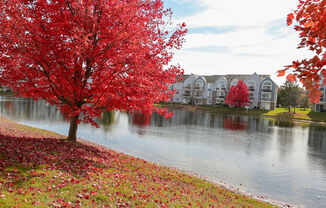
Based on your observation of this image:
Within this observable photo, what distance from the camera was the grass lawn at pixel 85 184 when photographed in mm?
6566

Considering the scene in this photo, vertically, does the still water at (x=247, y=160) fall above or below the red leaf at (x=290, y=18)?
below

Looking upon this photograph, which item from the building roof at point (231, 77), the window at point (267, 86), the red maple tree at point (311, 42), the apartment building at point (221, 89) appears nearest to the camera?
the red maple tree at point (311, 42)

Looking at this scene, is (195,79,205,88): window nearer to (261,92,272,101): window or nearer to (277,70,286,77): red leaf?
(261,92,272,101): window

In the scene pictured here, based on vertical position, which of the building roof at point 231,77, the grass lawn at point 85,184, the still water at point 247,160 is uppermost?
the building roof at point 231,77

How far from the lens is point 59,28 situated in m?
11.1

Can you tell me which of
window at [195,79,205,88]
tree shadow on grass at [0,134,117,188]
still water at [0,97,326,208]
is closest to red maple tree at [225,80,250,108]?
window at [195,79,205,88]

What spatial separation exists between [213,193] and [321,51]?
8.20m

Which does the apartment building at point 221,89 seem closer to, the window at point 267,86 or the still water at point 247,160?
the window at point 267,86

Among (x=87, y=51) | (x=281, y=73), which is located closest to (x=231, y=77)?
(x=87, y=51)

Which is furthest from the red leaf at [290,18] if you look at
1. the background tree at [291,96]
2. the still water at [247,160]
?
the background tree at [291,96]

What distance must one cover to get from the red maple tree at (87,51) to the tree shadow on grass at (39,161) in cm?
217

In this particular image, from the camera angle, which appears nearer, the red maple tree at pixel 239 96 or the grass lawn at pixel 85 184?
the grass lawn at pixel 85 184

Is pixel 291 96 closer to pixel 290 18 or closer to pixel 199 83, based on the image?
pixel 199 83

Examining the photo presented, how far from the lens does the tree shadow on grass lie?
25.0 ft
